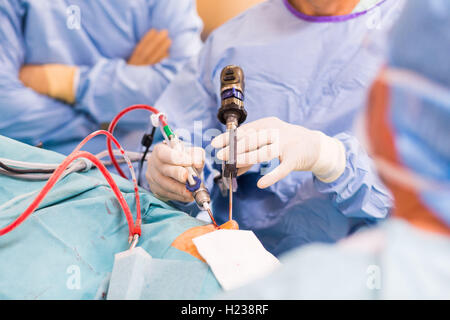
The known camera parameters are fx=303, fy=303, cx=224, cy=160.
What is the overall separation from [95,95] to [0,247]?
0.84 m

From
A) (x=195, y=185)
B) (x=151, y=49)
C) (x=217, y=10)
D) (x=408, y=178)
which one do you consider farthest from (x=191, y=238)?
(x=217, y=10)

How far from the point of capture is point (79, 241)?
1.75 ft

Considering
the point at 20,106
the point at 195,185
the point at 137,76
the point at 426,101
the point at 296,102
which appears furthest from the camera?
the point at 137,76

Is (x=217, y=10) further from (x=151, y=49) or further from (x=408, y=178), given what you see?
(x=408, y=178)

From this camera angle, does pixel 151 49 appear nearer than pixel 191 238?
No

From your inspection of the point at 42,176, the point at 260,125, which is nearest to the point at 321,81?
the point at 260,125

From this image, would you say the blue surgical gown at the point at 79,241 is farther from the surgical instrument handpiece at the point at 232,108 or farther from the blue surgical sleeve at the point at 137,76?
the blue surgical sleeve at the point at 137,76

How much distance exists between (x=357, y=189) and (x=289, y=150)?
0.17 meters

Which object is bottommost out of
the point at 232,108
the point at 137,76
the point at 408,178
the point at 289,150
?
the point at 137,76

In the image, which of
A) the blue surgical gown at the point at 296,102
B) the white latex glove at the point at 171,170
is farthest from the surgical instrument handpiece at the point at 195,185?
the blue surgical gown at the point at 296,102

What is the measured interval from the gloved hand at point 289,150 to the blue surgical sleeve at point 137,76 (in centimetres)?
73
